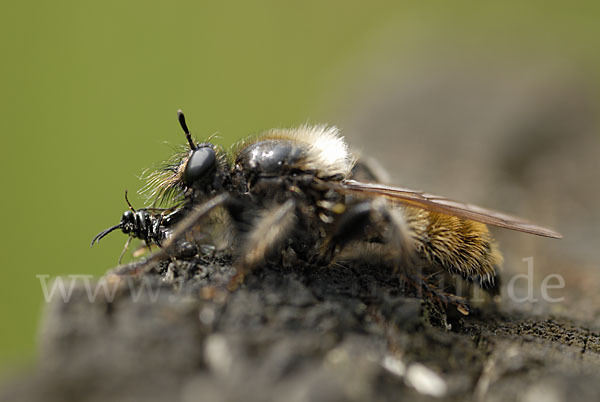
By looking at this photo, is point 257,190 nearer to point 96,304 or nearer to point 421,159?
point 96,304

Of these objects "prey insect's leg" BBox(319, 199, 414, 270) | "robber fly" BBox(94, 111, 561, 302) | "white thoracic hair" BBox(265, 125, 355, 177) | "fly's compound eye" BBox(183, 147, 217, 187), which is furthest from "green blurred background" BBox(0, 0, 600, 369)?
"prey insect's leg" BBox(319, 199, 414, 270)

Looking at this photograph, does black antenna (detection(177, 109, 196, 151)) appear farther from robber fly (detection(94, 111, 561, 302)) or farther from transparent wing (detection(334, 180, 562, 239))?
transparent wing (detection(334, 180, 562, 239))

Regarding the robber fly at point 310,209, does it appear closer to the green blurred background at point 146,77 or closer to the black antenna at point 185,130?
the black antenna at point 185,130

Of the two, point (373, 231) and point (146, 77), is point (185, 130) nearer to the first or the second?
point (373, 231)

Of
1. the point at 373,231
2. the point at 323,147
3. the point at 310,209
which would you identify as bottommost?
the point at 373,231

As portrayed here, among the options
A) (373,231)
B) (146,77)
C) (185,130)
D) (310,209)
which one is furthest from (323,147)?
(146,77)

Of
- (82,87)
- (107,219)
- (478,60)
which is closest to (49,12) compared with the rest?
(82,87)
